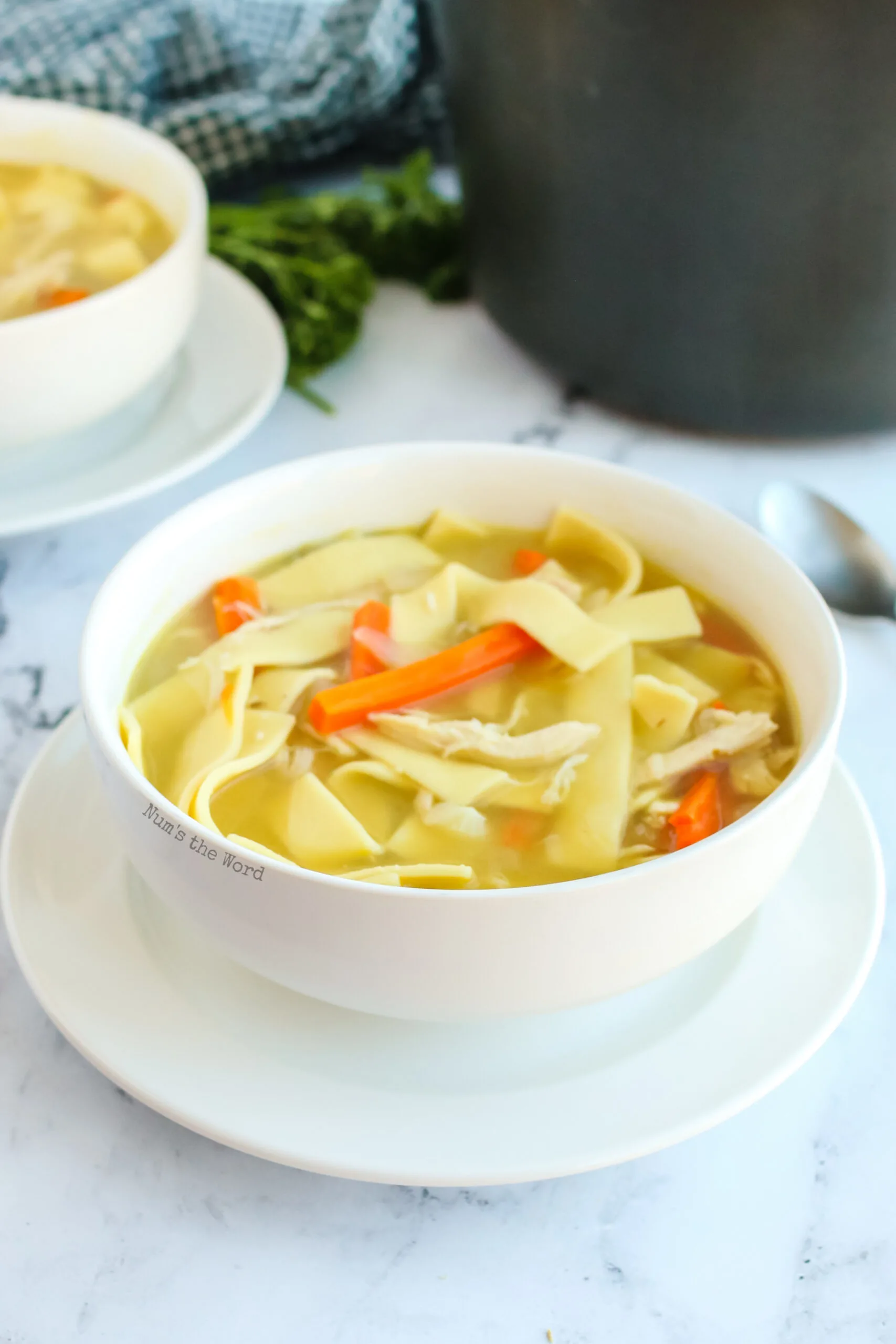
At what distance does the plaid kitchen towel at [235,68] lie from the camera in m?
2.28

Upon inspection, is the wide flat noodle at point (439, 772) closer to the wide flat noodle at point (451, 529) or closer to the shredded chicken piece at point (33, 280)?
the wide flat noodle at point (451, 529)

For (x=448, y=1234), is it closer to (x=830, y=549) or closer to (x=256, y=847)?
(x=256, y=847)

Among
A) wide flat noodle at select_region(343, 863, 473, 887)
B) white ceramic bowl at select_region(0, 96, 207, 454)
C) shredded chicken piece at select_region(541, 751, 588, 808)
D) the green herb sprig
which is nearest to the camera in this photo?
wide flat noodle at select_region(343, 863, 473, 887)

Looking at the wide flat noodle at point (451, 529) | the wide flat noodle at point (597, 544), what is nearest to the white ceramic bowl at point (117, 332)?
the wide flat noodle at point (451, 529)

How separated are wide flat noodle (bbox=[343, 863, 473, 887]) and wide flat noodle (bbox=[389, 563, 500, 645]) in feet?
1.01

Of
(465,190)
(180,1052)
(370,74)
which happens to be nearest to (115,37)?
(370,74)

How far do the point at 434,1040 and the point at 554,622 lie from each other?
0.40 meters

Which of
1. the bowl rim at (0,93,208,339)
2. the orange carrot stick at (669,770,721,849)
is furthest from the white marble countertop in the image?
the bowl rim at (0,93,208,339)

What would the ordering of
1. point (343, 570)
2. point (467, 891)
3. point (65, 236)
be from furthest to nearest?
1. point (65, 236)
2. point (343, 570)
3. point (467, 891)

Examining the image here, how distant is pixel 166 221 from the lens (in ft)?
6.25

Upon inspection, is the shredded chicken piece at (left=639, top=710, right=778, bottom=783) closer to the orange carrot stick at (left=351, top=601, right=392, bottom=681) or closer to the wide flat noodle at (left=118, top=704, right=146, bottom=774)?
the orange carrot stick at (left=351, top=601, right=392, bottom=681)

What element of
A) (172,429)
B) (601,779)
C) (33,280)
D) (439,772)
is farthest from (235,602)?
(33,280)

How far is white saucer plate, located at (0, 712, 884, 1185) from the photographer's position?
0.94 metres

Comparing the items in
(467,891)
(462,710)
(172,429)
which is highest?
(467,891)
